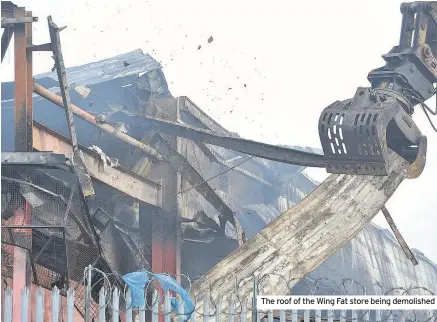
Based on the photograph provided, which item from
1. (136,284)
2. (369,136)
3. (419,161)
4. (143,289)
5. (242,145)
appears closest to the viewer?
(143,289)

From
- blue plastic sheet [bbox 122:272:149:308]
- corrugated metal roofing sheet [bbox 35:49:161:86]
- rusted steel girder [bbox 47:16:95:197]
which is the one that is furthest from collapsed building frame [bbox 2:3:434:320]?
blue plastic sheet [bbox 122:272:149:308]

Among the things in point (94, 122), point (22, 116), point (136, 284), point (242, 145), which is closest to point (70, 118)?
point (22, 116)

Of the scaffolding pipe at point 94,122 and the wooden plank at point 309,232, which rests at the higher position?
the scaffolding pipe at point 94,122

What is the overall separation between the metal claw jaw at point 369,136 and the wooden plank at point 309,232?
26 centimetres

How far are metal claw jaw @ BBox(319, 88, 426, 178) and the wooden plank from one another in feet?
0.85

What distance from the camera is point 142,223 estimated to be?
1363 cm

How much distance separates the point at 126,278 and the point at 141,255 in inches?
231

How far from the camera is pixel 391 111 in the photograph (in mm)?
9711

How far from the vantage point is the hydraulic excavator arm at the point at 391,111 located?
9531 mm

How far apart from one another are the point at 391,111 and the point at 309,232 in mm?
1908

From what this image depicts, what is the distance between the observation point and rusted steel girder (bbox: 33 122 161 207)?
10157 millimetres

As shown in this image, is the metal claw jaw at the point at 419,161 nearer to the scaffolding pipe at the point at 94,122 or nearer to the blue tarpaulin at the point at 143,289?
the blue tarpaulin at the point at 143,289

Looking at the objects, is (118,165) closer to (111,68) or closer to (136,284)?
(111,68)

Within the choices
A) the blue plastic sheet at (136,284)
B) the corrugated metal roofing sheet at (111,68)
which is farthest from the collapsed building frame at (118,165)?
the blue plastic sheet at (136,284)
